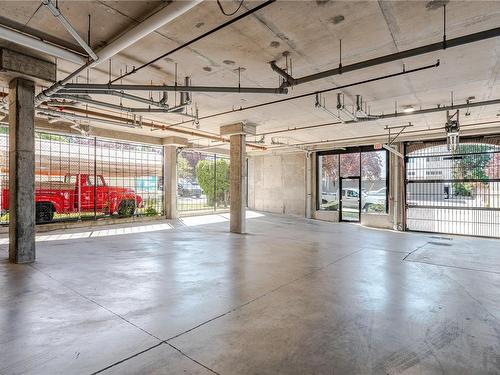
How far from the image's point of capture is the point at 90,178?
1094 cm

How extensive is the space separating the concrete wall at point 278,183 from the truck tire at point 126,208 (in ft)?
25.0

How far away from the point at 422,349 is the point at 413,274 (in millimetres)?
2777

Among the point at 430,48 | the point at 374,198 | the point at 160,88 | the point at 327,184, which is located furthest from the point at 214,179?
the point at 430,48

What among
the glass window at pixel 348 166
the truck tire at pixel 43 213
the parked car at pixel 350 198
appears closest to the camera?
the truck tire at pixel 43 213

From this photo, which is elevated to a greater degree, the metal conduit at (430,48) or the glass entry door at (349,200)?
the metal conduit at (430,48)

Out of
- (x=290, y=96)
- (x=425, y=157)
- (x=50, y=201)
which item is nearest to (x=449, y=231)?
(x=425, y=157)

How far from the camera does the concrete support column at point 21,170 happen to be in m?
Result: 5.24

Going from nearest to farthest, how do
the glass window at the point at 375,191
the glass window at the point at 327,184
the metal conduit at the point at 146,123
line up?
1. the metal conduit at the point at 146,123
2. the glass window at the point at 375,191
3. the glass window at the point at 327,184

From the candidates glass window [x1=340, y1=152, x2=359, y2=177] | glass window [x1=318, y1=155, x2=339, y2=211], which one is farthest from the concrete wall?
glass window [x1=340, y1=152, x2=359, y2=177]

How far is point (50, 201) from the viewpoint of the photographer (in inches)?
384

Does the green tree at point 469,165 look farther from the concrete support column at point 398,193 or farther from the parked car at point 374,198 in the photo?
the parked car at point 374,198

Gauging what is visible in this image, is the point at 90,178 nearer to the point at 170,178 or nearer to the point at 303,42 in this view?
the point at 170,178

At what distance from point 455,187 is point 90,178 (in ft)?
44.3

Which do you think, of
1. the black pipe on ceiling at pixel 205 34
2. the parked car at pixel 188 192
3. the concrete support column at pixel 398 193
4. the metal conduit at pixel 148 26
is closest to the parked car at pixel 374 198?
the concrete support column at pixel 398 193
